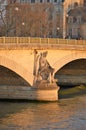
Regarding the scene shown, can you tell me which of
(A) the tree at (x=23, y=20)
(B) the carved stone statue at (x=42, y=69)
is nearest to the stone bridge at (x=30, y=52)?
(B) the carved stone statue at (x=42, y=69)

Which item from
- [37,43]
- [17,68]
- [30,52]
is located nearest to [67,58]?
[37,43]

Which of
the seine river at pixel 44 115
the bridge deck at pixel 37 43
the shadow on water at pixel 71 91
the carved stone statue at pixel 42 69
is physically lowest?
the shadow on water at pixel 71 91

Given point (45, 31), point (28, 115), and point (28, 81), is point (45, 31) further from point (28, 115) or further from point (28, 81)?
point (28, 115)

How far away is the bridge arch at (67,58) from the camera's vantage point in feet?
151

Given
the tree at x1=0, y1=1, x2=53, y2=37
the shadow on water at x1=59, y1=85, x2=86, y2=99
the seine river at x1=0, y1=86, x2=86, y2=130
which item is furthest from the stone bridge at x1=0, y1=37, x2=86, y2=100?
the tree at x1=0, y1=1, x2=53, y2=37

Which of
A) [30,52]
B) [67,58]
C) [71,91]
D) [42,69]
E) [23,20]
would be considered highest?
[30,52]

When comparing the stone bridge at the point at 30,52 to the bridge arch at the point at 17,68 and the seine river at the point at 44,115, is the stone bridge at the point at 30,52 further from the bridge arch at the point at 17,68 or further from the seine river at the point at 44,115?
the seine river at the point at 44,115

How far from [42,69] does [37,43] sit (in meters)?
1.94

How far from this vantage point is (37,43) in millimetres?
43656

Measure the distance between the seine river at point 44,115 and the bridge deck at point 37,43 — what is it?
12.7 feet

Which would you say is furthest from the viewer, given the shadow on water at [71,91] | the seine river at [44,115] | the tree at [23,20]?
the tree at [23,20]

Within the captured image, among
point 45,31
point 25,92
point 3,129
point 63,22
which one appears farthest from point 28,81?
point 63,22

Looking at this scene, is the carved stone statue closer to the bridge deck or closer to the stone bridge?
the stone bridge

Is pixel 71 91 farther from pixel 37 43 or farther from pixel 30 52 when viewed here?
pixel 30 52
